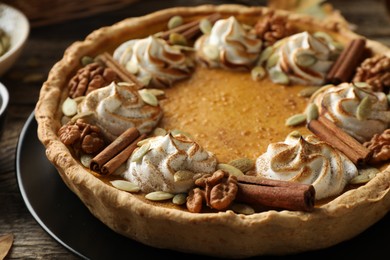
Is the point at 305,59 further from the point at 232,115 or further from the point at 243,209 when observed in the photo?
the point at 243,209

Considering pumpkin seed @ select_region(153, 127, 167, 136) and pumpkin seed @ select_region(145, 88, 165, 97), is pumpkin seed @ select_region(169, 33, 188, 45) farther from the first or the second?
pumpkin seed @ select_region(153, 127, 167, 136)

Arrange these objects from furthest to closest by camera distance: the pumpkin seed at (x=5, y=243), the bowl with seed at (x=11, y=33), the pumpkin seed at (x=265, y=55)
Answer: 1. the bowl with seed at (x=11, y=33)
2. the pumpkin seed at (x=265, y=55)
3. the pumpkin seed at (x=5, y=243)

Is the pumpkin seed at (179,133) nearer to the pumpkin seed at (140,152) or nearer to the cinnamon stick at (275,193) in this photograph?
the pumpkin seed at (140,152)

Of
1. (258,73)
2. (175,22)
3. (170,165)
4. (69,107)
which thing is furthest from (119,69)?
(170,165)

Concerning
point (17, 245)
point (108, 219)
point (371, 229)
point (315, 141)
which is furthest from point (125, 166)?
point (371, 229)

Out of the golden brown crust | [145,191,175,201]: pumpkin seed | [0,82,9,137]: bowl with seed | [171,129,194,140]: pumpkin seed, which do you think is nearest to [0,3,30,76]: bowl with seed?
[0,82,9,137]: bowl with seed

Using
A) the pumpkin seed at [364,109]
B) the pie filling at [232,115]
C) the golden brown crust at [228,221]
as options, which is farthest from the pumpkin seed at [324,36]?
the golden brown crust at [228,221]

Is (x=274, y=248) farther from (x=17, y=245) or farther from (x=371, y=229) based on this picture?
(x=17, y=245)
